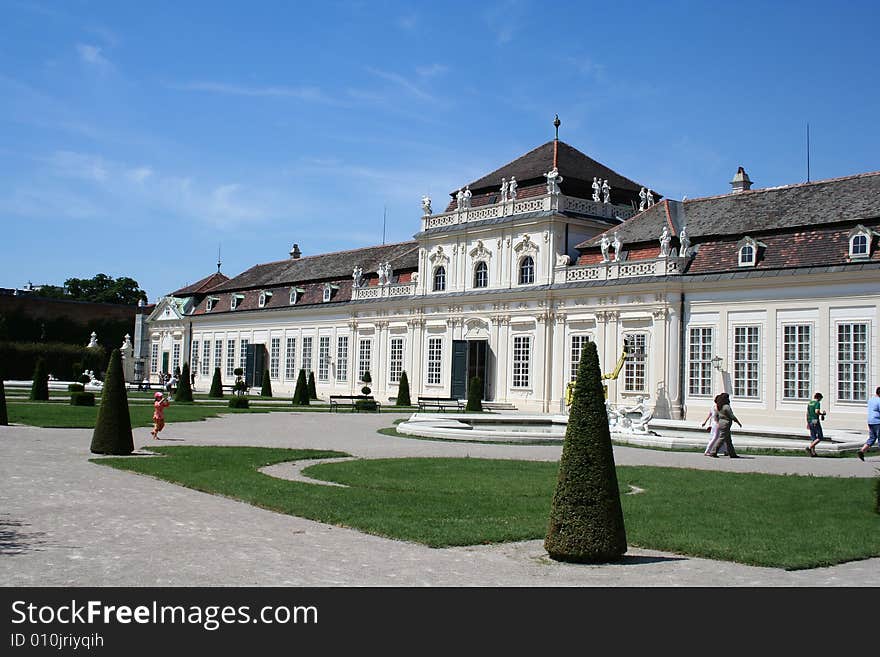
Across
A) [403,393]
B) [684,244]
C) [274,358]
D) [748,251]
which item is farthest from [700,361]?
[274,358]

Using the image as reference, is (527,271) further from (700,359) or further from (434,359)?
(700,359)

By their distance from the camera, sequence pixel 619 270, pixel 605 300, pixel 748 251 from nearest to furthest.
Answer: pixel 748 251 < pixel 619 270 < pixel 605 300

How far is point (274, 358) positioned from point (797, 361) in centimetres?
3571

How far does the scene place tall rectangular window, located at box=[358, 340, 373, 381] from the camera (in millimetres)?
52906

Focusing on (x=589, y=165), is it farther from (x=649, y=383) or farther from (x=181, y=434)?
(x=181, y=434)

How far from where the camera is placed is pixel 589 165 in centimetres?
4750

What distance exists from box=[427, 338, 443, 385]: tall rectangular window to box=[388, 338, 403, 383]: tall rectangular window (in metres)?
2.39

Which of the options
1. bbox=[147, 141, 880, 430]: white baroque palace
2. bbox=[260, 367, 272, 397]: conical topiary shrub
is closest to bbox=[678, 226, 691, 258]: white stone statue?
bbox=[147, 141, 880, 430]: white baroque palace

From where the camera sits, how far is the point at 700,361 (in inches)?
1441

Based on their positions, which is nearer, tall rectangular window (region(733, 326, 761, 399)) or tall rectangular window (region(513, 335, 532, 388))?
tall rectangular window (region(733, 326, 761, 399))

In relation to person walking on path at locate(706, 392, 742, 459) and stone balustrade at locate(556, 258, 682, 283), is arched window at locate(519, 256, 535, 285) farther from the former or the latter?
person walking on path at locate(706, 392, 742, 459)

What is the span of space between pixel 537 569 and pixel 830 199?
97.4ft
